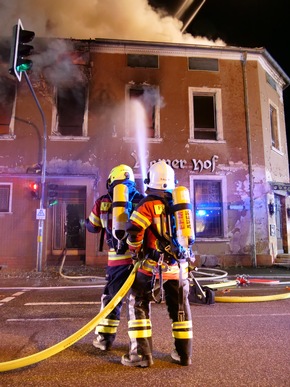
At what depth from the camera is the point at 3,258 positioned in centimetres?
1166

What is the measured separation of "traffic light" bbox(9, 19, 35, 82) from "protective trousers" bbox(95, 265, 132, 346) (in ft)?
18.0

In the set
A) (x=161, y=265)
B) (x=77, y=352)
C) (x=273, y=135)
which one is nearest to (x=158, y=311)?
(x=77, y=352)

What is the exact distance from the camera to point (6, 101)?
1258 cm

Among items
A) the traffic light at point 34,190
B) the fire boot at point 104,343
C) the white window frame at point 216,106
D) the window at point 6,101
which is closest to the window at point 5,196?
the traffic light at point 34,190

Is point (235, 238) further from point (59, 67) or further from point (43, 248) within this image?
point (59, 67)

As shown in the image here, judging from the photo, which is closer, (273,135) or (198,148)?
(198,148)

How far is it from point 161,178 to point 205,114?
10.8 m

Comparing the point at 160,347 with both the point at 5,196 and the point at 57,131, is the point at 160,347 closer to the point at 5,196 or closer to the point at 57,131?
the point at 5,196

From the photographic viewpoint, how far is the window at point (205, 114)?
43.5 feet

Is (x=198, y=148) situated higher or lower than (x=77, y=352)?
higher

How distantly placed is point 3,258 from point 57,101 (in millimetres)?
5913

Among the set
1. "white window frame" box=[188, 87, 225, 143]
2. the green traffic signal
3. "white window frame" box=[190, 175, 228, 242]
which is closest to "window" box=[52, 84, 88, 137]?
"white window frame" box=[188, 87, 225, 143]

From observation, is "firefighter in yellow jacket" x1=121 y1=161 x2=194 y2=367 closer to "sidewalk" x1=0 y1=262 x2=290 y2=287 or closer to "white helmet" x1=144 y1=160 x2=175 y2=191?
"white helmet" x1=144 y1=160 x2=175 y2=191

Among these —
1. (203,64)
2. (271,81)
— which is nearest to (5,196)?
(203,64)
